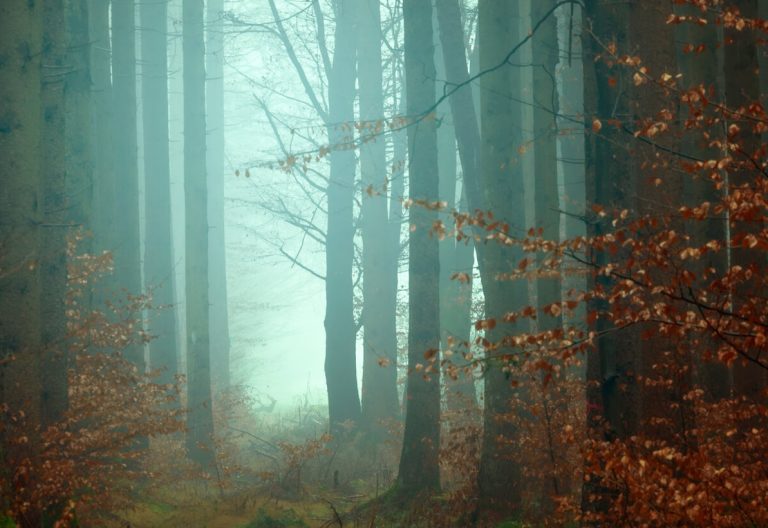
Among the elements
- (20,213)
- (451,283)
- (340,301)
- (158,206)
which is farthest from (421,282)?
(158,206)

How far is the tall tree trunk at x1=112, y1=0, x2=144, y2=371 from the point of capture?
51.4 ft

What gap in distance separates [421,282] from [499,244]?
1402mm

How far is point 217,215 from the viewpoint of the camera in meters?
34.0

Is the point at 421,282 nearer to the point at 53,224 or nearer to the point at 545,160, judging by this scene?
the point at 545,160

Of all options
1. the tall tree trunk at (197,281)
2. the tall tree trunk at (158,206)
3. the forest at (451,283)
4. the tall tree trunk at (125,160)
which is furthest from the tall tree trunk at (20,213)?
the tall tree trunk at (158,206)

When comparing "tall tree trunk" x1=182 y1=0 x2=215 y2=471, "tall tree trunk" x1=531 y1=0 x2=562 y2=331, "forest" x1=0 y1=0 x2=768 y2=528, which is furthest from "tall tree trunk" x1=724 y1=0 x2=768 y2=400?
"tall tree trunk" x1=182 y1=0 x2=215 y2=471

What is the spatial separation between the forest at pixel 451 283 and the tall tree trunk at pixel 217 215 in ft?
19.6

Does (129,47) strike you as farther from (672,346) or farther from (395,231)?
(672,346)

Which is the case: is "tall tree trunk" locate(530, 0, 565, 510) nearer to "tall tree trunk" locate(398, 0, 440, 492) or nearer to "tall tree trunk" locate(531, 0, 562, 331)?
"tall tree trunk" locate(531, 0, 562, 331)

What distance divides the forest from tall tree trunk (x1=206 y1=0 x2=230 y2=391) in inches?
235

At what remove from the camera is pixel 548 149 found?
1188 cm

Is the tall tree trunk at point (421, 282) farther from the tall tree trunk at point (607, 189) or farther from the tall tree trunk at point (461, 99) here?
the tall tree trunk at point (607, 189)

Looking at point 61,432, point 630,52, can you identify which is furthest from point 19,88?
point 630,52

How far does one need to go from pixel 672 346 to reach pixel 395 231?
15.2 metres
